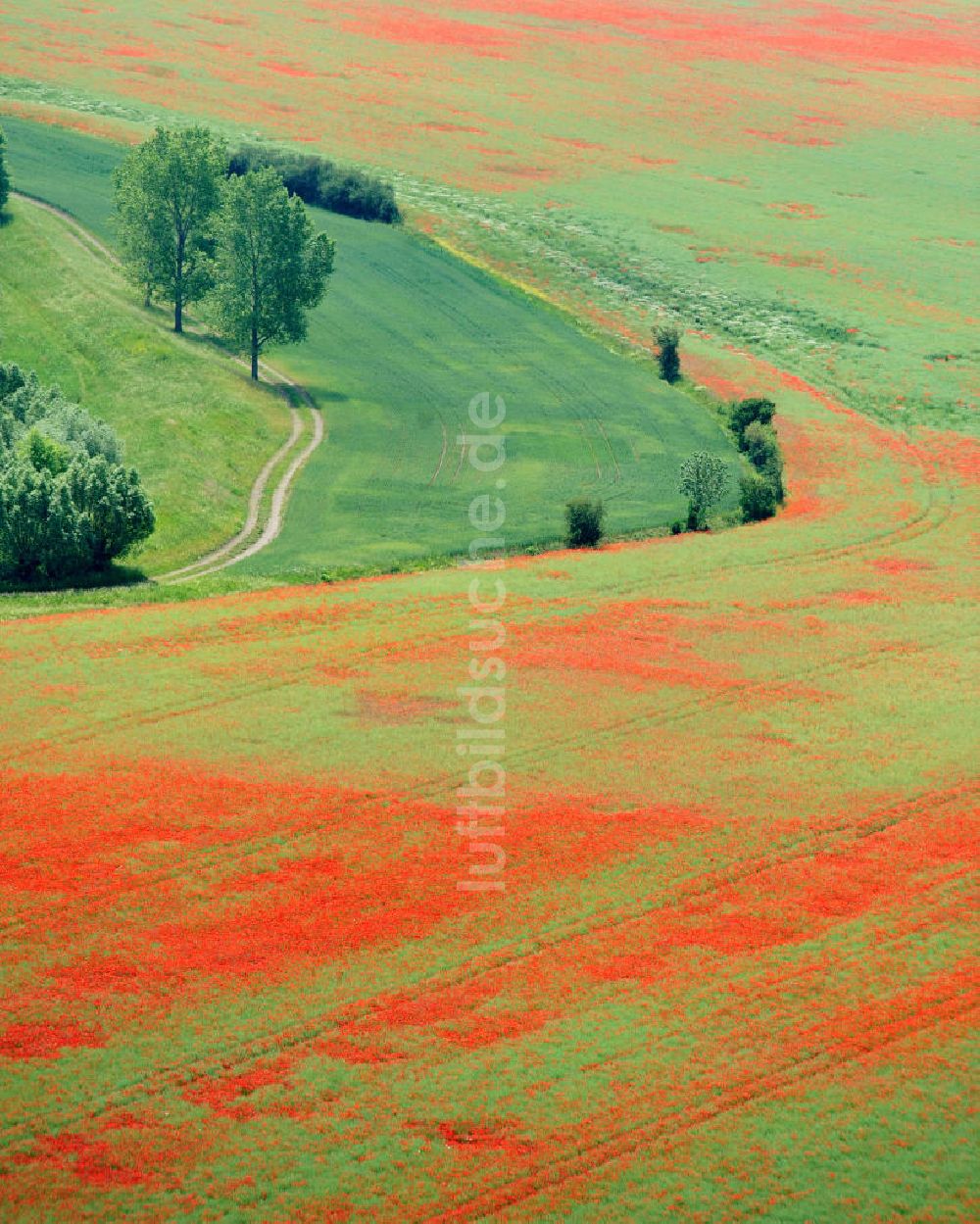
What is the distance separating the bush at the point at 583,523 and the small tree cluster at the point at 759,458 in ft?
34.9

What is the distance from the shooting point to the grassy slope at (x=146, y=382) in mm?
81125

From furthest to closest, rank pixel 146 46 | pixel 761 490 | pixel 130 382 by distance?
pixel 146 46
pixel 130 382
pixel 761 490

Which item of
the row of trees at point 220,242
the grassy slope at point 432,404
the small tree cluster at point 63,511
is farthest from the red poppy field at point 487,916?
the row of trees at point 220,242

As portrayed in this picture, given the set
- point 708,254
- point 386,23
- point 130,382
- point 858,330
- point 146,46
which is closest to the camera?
point 130,382

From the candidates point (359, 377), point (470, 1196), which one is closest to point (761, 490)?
point (359, 377)

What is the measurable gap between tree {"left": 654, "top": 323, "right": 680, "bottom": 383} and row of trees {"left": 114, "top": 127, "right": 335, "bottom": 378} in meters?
24.3

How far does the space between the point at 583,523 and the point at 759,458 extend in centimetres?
2032

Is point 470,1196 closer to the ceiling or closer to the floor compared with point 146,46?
closer to the floor

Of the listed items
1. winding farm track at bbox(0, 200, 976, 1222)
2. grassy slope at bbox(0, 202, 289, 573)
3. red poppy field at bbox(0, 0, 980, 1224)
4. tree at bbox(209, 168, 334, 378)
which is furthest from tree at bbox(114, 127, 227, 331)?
winding farm track at bbox(0, 200, 976, 1222)

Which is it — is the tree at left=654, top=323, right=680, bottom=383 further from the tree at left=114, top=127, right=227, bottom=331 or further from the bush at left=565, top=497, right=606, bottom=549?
the bush at left=565, top=497, right=606, bottom=549

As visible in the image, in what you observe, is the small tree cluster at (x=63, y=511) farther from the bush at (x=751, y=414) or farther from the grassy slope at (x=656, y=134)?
the grassy slope at (x=656, y=134)

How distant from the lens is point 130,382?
317 feet

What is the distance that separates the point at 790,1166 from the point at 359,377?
81.1m

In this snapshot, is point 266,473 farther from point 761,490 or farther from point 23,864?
point 23,864
